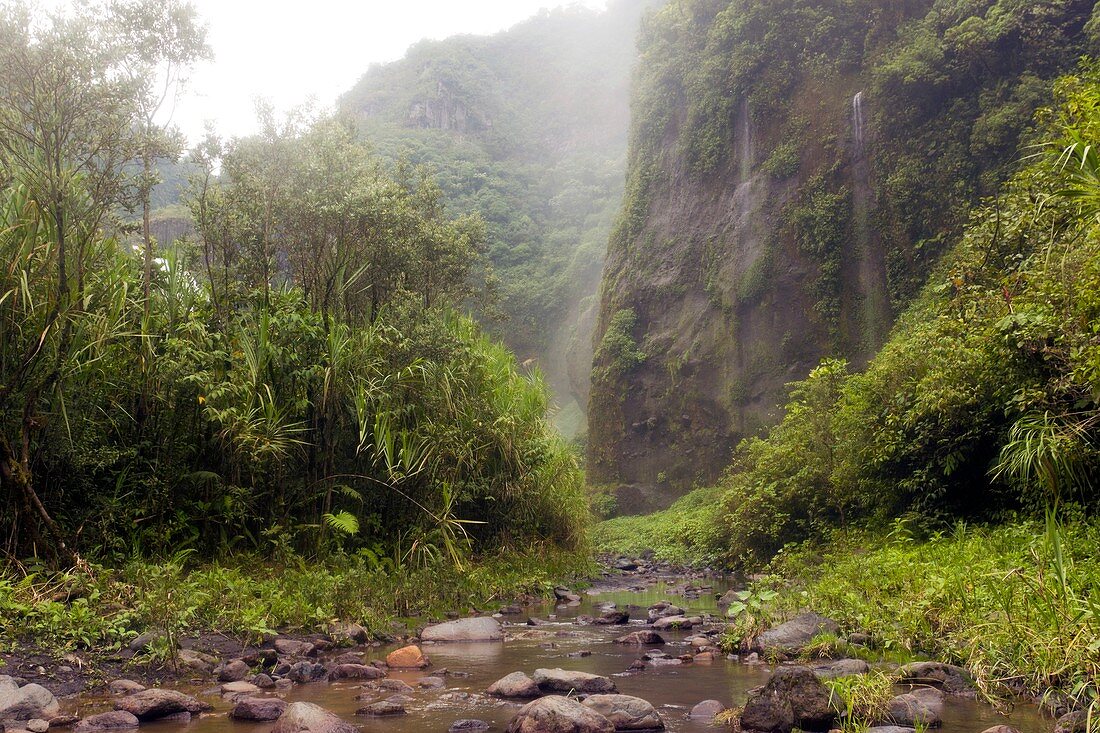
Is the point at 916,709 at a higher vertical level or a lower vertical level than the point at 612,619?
higher

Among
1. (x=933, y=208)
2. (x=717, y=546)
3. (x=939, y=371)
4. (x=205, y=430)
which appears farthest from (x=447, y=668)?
(x=933, y=208)

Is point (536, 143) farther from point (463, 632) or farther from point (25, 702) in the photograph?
point (25, 702)

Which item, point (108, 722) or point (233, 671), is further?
point (233, 671)

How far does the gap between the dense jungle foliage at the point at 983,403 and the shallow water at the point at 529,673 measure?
2.93 meters

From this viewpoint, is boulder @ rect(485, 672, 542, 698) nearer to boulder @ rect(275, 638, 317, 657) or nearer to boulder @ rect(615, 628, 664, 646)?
boulder @ rect(275, 638, 317, 657)

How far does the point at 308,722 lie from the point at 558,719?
1.44 metres

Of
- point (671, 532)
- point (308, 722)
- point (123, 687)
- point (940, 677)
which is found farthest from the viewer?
point (671, 532)

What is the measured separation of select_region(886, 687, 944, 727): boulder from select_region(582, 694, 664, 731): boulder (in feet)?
4.53

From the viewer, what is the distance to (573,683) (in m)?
5.84

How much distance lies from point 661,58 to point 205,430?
3124 centimetres

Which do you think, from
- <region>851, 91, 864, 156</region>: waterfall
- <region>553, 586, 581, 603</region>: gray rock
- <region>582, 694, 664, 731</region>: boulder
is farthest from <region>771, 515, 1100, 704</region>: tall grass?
<region>851, 91, 864, 156</region>: waterfall

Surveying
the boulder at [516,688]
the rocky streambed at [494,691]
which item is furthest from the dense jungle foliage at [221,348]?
the boulder at [516,688]

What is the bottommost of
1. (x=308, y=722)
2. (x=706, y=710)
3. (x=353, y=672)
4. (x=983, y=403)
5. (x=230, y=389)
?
(x=353, y=672)

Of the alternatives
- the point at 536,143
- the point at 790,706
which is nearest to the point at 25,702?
the point at 790,706
